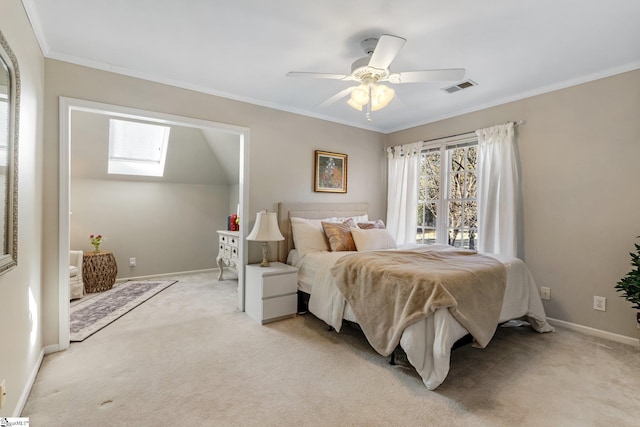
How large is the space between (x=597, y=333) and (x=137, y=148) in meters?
6.15

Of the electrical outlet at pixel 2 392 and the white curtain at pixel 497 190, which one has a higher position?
the white curtain at pixel 497 190

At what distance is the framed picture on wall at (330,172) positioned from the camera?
4.22 m

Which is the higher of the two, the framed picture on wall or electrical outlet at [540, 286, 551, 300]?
the framed picture on wall

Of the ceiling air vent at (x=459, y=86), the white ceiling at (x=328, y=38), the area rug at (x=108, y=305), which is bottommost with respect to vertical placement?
the area rug at (x=108, y=305)

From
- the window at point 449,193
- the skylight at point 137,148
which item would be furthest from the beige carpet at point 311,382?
the skylight at point 137,148

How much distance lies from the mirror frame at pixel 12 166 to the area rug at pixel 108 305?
5.09 feet

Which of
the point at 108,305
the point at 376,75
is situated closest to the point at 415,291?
the point at 376,75

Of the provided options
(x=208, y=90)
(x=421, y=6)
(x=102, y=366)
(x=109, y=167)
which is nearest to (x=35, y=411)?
(x=102, y=366)

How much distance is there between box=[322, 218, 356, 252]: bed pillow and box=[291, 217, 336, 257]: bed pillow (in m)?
0.08

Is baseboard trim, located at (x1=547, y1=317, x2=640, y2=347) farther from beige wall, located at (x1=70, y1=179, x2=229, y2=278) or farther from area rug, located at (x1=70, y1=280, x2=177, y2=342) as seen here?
beige wall, located at (x1=70, y1=179, x2=229, y2=278)

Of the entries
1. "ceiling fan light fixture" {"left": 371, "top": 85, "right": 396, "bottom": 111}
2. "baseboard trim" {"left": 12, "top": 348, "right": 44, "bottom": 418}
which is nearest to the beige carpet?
"baseboard trim" {"left": 12, "top": 348, "right": 44, "bottom": 418}

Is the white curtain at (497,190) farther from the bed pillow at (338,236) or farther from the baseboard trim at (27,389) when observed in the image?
the baseboard trim at (27,389)

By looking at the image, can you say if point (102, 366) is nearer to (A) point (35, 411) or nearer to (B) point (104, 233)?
(A) point (35, 411)

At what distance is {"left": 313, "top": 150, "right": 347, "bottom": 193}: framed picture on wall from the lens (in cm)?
422
